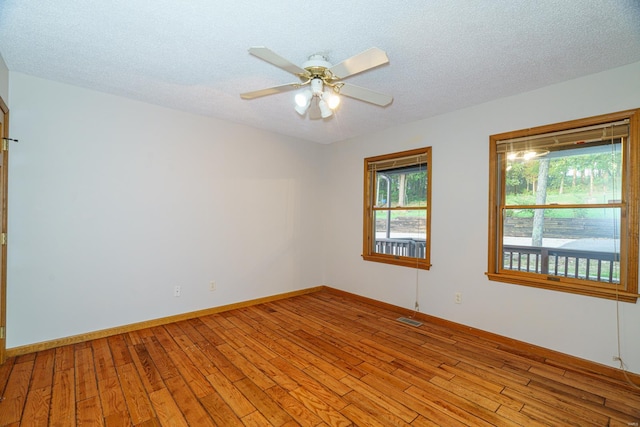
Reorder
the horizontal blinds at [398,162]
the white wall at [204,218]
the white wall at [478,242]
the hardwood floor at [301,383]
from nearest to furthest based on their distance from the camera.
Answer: the hardwood floor at [301,383], the white wall at [478,242], the white wall at [204,218], the horizontal blinds at [398,162]

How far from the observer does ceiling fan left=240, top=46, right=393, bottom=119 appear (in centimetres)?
173

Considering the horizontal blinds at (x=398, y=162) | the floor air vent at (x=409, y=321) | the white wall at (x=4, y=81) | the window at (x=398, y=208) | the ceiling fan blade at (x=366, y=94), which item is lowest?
the floor air vent at (x=409, y=321)

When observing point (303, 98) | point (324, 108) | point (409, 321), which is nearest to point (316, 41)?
point (303, 98)

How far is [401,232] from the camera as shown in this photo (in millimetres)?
4180

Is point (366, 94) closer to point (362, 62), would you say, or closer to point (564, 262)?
point (362, 62)

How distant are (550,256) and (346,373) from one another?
2303 millimetres

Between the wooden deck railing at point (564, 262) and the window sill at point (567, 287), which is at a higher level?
the wooden deck railing at point (564, 262)

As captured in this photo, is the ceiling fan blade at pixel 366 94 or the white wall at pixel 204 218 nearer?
the ceiling fan blade at pixel 366 94

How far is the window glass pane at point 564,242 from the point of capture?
8.32ft

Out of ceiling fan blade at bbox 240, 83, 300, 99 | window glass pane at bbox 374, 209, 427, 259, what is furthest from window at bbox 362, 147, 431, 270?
ceiling fan blade at bbox 240, 83, 300, 99

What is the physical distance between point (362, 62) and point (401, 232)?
2.84 meters

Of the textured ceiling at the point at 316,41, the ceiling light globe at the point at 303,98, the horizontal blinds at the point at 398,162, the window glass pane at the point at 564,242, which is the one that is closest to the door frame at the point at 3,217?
the textured ceiling at the point at 316,41

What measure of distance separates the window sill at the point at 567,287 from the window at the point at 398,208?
0.85 metres

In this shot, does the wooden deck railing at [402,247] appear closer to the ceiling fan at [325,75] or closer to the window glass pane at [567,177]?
the window glass pane at [567,177]
